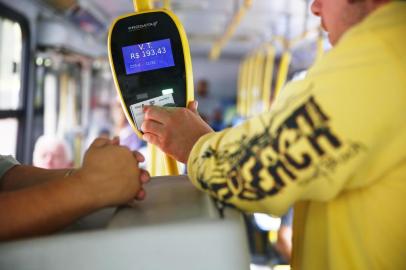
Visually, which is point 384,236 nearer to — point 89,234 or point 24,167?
point 89,234

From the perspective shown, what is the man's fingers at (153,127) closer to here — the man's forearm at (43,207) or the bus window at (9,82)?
the man's forearm at (43,207)

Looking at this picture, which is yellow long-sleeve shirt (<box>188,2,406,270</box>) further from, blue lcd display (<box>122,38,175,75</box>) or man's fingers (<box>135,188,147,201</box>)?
blue lcd display (<box>122,38,175,75</box>)

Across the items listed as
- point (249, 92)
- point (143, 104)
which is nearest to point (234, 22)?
point (249, 92)

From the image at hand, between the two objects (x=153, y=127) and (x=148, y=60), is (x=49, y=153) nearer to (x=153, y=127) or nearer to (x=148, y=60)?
(x=148, y=60)

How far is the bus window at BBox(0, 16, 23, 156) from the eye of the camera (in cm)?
303

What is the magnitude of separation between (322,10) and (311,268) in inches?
19.1

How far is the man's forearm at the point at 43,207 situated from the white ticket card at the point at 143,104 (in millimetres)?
370

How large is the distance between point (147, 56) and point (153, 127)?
9.1 inches

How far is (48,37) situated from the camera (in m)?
3.90

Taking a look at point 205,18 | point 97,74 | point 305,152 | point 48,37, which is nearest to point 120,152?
point 305,152

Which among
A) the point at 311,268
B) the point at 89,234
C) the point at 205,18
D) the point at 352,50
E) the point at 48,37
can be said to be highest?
the point at 205,18

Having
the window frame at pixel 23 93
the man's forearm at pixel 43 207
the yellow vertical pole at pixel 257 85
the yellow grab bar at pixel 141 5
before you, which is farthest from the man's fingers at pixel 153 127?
the yellow vertical pole at pixel 257 85

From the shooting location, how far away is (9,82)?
10.5 ft

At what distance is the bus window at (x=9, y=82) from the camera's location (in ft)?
9.94
